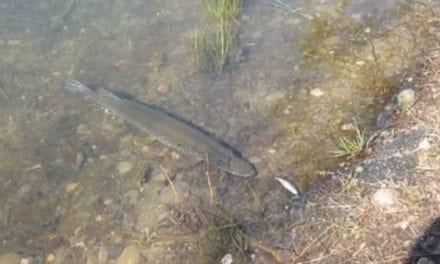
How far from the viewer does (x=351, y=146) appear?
163 inches

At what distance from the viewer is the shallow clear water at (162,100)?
4180 mm

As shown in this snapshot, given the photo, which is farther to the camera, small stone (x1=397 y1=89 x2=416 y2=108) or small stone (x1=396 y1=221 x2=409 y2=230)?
small stone (x1=397 y1=89 x2=416 y2=108)

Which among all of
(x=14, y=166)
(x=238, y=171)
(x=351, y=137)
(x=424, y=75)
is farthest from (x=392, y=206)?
(x=14, y=166)

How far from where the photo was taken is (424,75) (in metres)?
4.57

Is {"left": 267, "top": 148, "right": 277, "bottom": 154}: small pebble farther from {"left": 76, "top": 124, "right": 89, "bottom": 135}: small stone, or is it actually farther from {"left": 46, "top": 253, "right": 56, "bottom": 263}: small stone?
{"left": 46, "top": 253, "right": 56, "bottom": 263}: small stone

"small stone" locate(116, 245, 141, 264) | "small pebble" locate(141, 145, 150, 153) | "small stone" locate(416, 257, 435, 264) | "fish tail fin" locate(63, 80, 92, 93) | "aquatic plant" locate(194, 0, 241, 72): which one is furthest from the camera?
"aquatic plant" locate(194, 0, 241, 72)

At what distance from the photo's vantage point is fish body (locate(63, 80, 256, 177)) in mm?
4279

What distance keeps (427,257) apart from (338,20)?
2924 mm

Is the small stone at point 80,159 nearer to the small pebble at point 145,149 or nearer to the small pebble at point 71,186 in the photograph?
the small pebble at point 71,186

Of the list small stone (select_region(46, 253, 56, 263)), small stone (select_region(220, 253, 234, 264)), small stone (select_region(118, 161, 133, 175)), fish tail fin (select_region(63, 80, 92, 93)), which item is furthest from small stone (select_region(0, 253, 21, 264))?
fish tail fin (select_region(63, 80, 92, 93))

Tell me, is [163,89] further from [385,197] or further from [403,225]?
[403,225]

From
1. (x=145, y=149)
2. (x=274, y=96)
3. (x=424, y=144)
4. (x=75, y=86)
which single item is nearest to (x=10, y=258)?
(x=145, y=149)

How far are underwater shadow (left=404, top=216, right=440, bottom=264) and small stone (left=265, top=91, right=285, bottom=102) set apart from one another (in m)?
1.87

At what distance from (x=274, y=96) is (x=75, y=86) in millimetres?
1890
